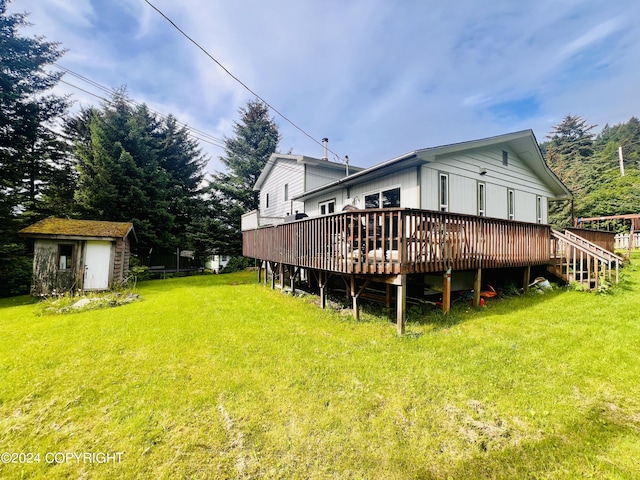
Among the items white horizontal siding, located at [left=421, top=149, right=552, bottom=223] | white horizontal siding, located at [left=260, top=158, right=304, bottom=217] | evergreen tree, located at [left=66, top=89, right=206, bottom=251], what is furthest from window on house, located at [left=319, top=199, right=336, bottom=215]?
evergreen tree, located at [left=66, top=89, right=206, bottom=251]

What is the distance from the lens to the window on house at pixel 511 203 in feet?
34.2

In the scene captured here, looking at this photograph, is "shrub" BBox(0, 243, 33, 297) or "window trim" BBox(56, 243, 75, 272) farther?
"shrub" BBox(0, 243, 33, 297)

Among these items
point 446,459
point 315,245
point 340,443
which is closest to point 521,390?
point 446,459

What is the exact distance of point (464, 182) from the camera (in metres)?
8.67

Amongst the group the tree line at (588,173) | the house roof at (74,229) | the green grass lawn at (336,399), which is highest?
the tree line at (588,173)

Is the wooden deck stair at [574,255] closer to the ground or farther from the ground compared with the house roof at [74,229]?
closer to the ground

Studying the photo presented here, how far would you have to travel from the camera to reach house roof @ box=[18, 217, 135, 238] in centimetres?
996

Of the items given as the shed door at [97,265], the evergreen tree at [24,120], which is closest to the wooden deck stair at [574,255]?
the shed door at [97,265]

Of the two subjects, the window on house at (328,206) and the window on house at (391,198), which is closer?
the window on house at (391,198)

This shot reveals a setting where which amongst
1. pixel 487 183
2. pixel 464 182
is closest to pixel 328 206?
pixel 464 182

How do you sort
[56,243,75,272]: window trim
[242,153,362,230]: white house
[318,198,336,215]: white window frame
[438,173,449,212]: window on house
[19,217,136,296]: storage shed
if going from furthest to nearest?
1. [242,153,362,230]: white house
2. [318,198,336,215]: white window frame
3. [56,243,75,272]: window trim
4. [19,217,136,296]: storage shed
5. [438,173,449,212]: window on house

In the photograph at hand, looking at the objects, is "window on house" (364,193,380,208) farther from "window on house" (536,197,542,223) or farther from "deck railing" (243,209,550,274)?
"window on house" (536,197,542,223)

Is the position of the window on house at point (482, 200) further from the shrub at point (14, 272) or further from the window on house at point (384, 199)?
the shrub at point (14, 272)

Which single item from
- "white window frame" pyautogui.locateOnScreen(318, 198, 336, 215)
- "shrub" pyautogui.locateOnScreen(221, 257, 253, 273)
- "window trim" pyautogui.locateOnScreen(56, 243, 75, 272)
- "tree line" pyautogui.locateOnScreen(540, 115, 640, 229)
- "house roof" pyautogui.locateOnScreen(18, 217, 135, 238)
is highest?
"tree line" pyautogui.locateOnScreen(540, 115, 640, 229)
